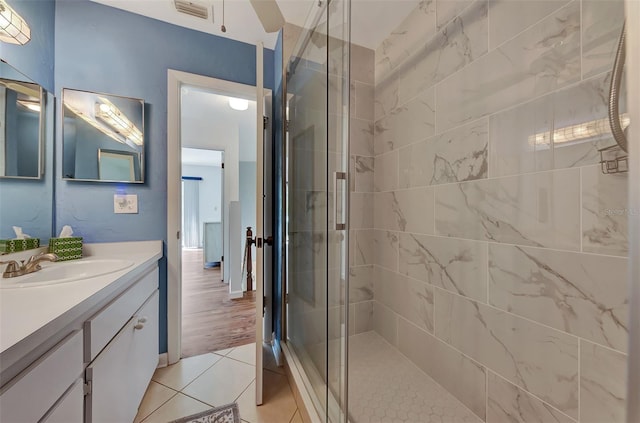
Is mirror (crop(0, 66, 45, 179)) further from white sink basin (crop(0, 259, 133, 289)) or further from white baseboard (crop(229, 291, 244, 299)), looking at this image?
white baseboard (crop(229, 291, 244, 299))

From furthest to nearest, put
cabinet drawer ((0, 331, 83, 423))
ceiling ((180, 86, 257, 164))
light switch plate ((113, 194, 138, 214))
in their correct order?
ceiling ((180, 86, 257, 164)) → light switch plate ((113, 194, 138, 214)) → cabinet drawer ((0, 331, 83, 423))

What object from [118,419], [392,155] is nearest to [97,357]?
[118,419]

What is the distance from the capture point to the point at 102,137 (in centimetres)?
152

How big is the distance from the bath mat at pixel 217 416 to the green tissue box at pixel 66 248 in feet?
3.47

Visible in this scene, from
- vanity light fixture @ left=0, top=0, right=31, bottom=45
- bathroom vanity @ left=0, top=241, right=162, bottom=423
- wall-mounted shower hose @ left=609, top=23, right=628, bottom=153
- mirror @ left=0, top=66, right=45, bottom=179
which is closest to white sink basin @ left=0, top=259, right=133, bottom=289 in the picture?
bathroom vanity @ left=0, top=241, right=162, bottom=423

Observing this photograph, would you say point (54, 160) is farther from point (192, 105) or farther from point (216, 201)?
point (216, 201)

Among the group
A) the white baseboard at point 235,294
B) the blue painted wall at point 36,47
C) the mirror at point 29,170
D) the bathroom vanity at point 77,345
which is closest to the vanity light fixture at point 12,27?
the blue painted wall at point 36,47

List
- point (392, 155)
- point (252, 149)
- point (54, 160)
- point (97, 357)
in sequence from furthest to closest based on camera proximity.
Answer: point (252, 149), point (392, 155), point (54, 160), point (97, 357)

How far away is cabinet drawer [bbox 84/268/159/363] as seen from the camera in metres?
0.79

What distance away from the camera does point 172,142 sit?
65.1 inches

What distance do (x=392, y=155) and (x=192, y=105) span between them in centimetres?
233

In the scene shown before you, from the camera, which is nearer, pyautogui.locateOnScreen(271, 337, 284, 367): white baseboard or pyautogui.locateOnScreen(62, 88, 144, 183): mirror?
pyautogui.locateOnScreen(62, 88, 144, 183): mirror

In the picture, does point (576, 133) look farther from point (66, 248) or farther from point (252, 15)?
point (66, 248)

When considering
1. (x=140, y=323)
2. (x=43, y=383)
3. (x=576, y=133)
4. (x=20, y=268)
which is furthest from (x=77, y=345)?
(x=576, y=133)
